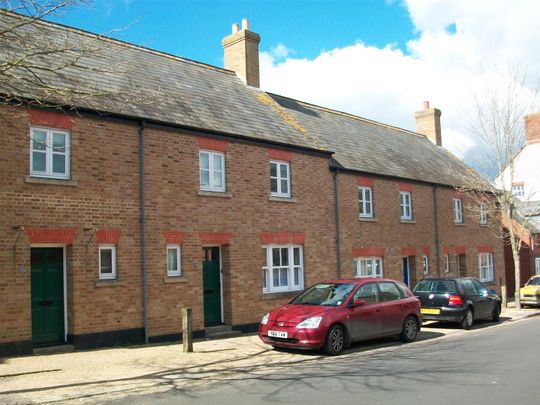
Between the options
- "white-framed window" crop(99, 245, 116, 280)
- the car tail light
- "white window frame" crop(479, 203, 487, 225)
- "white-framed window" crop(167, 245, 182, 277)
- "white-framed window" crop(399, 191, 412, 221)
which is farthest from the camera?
"white window frame" crop(479, 203, 487, 225)

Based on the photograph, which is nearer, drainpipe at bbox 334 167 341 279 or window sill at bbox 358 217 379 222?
drainpipe at bbox 334 167 341 279

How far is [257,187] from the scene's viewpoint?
639 inches

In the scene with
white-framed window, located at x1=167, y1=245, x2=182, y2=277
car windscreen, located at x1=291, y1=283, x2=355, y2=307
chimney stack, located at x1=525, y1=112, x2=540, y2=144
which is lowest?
car windscreen, located at x1=291, y1=283, x2=355, y2=307

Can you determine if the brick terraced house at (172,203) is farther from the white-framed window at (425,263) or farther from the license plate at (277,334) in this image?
the license plate at (277,334)

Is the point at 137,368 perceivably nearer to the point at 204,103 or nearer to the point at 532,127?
the point at 204,103

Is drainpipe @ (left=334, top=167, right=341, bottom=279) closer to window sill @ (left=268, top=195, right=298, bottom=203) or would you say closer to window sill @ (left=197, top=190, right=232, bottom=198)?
window sill @ (left=268, top=195, right=298, bottom=203)

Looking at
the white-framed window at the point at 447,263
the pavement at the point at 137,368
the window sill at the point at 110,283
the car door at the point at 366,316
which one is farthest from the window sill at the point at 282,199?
the white-framed window at the point at 447,263

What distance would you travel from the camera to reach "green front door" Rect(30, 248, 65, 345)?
11.8m

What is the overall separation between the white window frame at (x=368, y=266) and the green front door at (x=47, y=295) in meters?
10.7

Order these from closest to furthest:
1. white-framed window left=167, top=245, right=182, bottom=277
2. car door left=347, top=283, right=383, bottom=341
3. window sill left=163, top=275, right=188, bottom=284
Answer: car door left=347, top=283, right=383, bottom=341
window sill left=163, top=275, right=188, bottom=284
white-framed window left=167, top=245, right=182, bottom=277

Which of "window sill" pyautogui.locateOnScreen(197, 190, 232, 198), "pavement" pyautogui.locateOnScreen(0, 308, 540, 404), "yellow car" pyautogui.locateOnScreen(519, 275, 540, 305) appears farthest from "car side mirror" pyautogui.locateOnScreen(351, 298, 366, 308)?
"yellow car" pyautogui.locateOnScreen(519, 275, 540, 305)

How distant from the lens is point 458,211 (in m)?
27.0

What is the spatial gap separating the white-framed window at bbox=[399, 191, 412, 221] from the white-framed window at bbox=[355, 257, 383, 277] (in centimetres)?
274

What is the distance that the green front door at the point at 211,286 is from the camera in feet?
49.5
